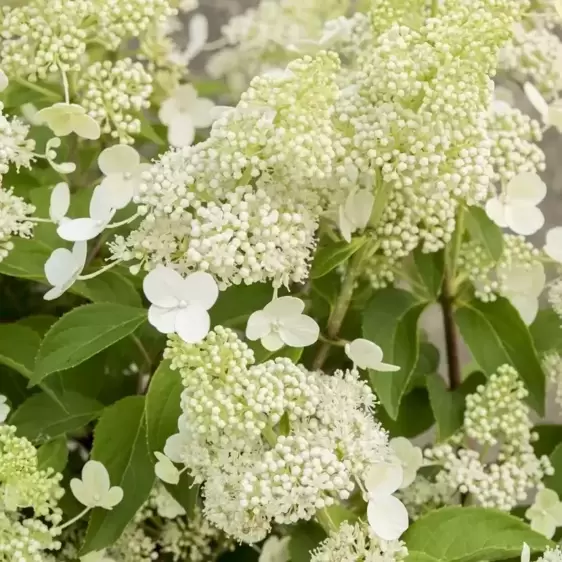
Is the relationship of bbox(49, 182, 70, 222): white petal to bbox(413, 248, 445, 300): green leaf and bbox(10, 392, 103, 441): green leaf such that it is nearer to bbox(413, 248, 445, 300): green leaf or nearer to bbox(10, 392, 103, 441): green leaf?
bbox(10, 392, 103, 441): green leaf

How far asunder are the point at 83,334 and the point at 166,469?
123 millimetres

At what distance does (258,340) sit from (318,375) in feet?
0.21

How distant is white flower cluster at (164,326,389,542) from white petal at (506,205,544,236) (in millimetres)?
233

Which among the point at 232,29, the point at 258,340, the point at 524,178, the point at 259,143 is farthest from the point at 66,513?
the point at 232,29

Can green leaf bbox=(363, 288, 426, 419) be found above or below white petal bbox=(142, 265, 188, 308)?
below

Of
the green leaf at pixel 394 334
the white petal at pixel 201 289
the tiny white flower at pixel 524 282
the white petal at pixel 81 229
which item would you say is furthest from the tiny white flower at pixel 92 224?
the tiny white flower at pixel 524 282

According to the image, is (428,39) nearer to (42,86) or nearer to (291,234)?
(291,234)

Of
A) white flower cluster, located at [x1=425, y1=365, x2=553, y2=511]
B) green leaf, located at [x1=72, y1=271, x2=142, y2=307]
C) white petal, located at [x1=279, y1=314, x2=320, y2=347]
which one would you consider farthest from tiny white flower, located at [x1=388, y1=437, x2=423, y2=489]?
green leaf, located at [x1=72, y1=271, x2=142, y2=307]

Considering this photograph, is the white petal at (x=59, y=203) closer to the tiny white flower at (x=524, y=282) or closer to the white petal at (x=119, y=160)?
the white petal at (x=119, y=160)

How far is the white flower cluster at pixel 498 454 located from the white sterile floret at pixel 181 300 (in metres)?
0.26

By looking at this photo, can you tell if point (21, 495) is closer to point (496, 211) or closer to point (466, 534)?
point (466, 534)

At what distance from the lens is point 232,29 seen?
949 mm

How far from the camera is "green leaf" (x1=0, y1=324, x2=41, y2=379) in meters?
0.67

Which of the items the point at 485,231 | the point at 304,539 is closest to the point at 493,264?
the point at 485,231
